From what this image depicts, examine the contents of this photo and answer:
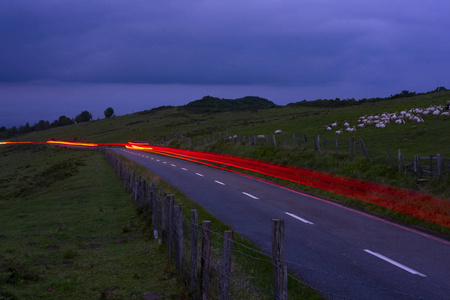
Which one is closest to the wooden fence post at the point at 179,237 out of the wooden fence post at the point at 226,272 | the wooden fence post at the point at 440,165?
the wooden fence post at the point at 226,272

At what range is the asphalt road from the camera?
26.5 feet

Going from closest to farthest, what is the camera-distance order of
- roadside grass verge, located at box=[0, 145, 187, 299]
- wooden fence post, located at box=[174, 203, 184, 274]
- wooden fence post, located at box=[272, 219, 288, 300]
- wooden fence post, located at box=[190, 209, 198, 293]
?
wooden fence post, located at box=[272, 219, 288, 300]
wooden fence post, located at box=[190, 209, 198, 293]
roadside grass verge, located at box=[0, 145, 187, 299]
wooden fence post, located at box=[174, 203, 184, 274]

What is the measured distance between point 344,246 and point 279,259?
5.97 meters

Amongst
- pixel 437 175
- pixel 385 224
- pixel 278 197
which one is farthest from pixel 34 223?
pixel 437 175

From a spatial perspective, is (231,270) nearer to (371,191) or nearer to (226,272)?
(226,272)

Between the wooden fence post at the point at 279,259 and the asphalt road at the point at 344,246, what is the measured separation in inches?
72.4

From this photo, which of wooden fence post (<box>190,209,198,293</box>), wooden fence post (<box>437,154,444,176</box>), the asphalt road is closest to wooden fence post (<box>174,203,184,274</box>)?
wooden fence post (<box>190,209,198,293</box>)

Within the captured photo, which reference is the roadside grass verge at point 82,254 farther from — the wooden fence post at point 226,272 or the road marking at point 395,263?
the road marking at point 395,263

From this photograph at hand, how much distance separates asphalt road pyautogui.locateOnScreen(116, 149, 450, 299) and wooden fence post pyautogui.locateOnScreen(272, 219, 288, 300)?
184 centimetres

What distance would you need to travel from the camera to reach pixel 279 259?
5453 millimetres

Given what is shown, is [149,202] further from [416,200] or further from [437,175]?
[437,175]

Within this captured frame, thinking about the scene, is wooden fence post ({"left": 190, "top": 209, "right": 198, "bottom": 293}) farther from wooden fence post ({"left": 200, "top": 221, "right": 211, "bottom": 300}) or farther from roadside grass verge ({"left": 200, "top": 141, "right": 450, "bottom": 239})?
roadside grass verge ({"left": 200, "top": 141, "right": 450, "bottom": 239})

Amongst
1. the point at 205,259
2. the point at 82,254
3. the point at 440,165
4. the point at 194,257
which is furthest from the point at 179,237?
the point at 440,165

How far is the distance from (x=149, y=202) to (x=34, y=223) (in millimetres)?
4452
